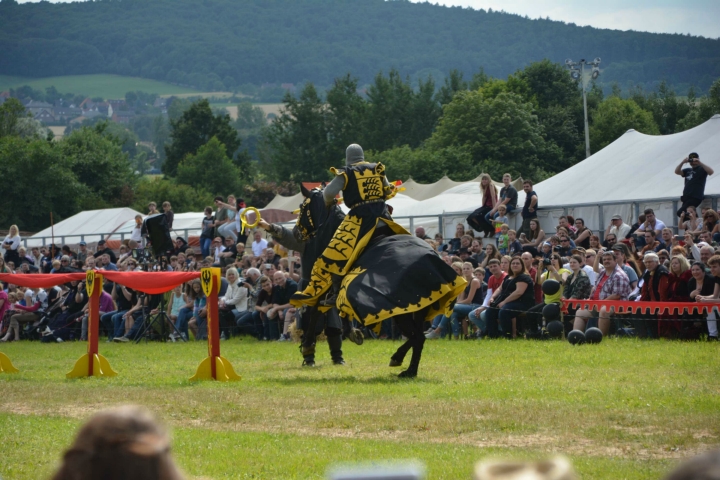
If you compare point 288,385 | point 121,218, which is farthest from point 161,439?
point 121,218

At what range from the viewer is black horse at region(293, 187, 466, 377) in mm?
10695

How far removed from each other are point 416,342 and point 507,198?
1072cm

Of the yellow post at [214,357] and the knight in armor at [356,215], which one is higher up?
the knight in armor at [356,215]

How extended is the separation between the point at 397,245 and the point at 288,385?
195 centimetres

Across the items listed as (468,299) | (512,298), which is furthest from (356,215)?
(468,299)

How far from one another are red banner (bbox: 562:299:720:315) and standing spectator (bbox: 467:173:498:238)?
6.38m

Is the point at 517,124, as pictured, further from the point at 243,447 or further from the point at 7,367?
the point at 243,447

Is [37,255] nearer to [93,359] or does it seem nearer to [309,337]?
[93,359]

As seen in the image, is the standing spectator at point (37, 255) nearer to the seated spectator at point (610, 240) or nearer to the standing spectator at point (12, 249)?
the standing spectator at point (12, 249)

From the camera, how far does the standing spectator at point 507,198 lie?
69.7 feet

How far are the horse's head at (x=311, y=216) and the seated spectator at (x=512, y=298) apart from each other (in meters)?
4.73

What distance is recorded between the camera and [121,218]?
49.2 meters

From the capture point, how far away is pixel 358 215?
11.5 metres

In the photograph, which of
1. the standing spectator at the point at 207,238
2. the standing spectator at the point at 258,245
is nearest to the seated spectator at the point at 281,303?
the standing spectator at the point at 258,245
